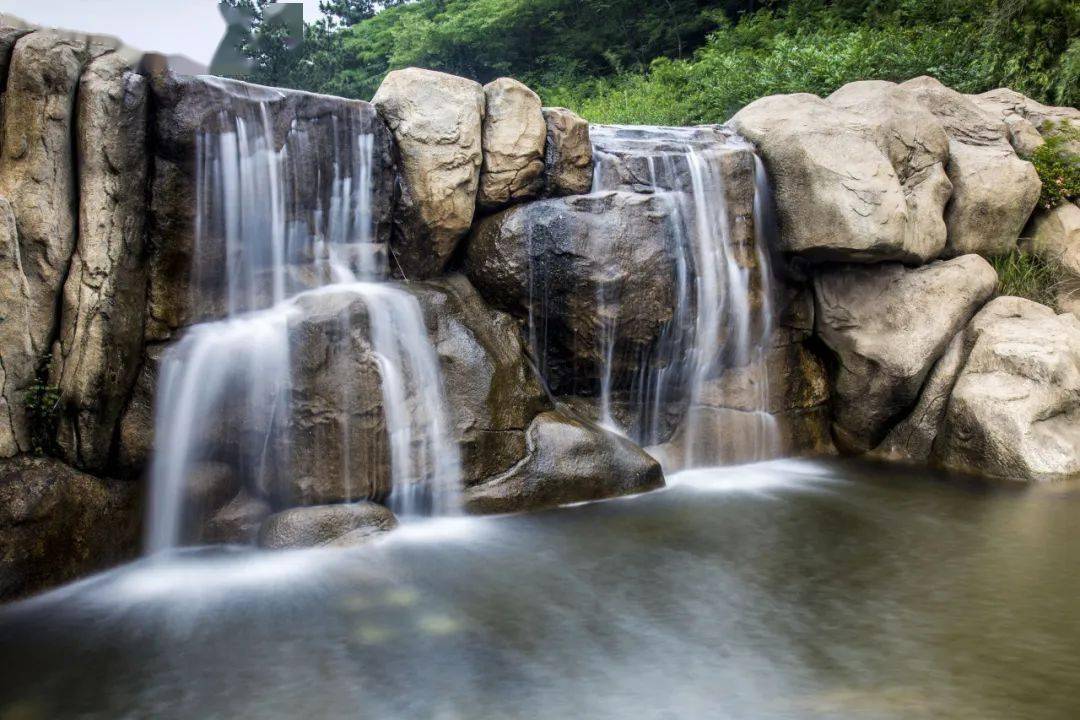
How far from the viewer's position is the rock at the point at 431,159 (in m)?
7.05

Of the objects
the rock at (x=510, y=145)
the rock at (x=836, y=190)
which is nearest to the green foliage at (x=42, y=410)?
the rock at (x=510, y=145)

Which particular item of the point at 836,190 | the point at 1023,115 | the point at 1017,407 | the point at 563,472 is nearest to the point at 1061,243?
the point at 1023,115

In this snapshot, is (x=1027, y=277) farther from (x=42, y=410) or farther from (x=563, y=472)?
(x=42, y=410)

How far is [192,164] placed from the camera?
5961mm

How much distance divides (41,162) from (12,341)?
109 centimetres

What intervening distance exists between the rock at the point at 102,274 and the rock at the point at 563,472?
2523 millimetres

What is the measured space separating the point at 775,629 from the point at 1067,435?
439 centimetres

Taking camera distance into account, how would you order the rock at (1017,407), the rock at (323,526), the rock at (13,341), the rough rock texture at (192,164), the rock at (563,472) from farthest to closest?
the rock at (1017,407) < the rock at (563,472) < the rough rock texture at (192,164) < the rock at (323,526) < the rock at (13,341)

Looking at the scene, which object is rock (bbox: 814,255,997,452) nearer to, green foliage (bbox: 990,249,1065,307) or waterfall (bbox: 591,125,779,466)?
green foliage (bbox: 990,249,1065,307)

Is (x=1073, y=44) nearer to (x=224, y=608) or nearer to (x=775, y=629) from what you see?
(x=775, y=629)

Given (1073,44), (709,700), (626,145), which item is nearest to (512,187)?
(626,145)

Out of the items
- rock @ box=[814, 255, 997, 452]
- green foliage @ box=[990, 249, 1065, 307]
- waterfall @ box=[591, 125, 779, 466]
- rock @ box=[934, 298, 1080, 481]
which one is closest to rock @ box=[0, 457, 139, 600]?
waterfall @ box=[591, 125, 779, 466]

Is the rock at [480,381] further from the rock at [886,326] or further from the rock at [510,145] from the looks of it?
the rock at [886,326]

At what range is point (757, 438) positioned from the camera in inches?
319
